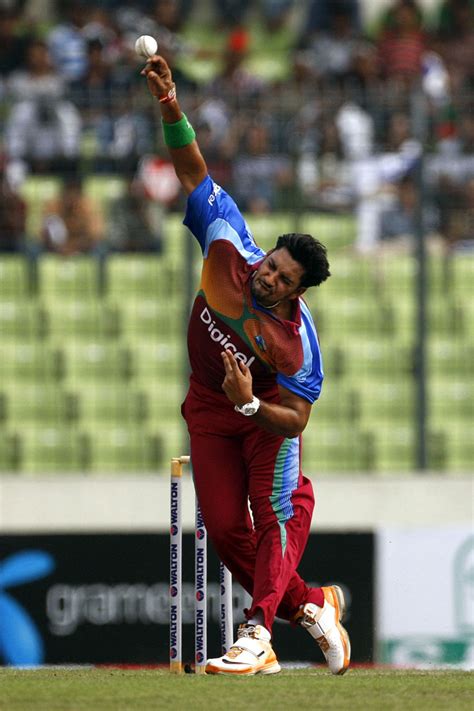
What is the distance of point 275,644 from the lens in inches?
413

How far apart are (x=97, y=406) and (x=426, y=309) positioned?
2.38 m

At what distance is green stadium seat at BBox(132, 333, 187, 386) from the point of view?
11539 millimetres

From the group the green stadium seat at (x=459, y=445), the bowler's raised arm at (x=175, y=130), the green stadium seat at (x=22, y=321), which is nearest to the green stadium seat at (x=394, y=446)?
the green stadium seat at (x=459, y=445)

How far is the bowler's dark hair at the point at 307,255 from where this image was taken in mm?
6188

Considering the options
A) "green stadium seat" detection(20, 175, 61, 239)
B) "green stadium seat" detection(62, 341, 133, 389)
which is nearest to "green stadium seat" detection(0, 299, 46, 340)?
"green stadium seat" detection(62, 341, 133, 389)

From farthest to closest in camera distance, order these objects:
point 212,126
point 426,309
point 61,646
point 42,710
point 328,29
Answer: point 328,29
point 212,126
point 426,309
point 61,646
point 42,710

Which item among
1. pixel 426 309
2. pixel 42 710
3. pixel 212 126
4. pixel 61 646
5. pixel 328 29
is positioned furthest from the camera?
pixel 328 29

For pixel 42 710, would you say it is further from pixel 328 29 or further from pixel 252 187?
pixel 328 29

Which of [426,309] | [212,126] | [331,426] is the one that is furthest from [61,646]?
[212,126]

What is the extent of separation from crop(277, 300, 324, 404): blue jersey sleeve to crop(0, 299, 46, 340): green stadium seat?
5.79 m

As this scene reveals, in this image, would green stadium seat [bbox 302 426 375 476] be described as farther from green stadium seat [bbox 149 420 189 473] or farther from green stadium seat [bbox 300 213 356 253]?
green stadium seat [bbox 300 213 356 253]

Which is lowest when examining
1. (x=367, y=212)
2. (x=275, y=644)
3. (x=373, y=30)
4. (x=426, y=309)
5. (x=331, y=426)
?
(x=275, y=644)

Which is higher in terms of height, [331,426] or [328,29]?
[328,29]

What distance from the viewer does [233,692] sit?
548 cm
